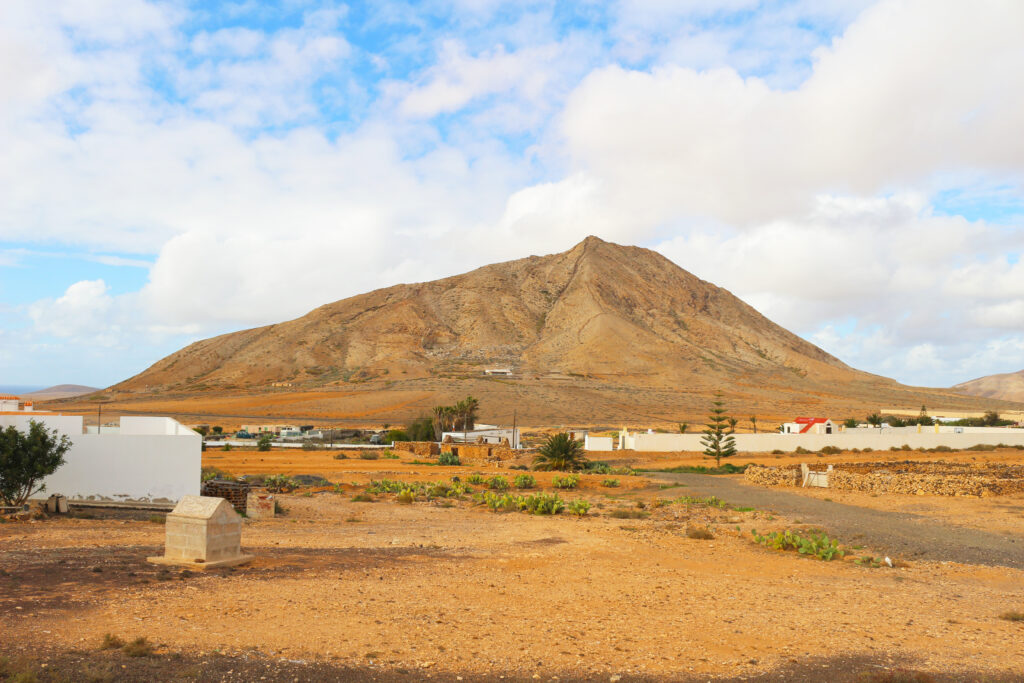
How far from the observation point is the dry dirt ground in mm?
6887

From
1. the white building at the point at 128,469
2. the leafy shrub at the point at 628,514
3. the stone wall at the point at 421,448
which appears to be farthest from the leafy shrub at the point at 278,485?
the stone wall at the point at 421,448

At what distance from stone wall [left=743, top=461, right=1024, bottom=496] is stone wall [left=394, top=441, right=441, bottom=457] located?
1783cm

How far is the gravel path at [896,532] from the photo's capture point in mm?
13641

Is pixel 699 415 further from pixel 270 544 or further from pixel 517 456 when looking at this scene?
pixel 270 544

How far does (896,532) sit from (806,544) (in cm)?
385

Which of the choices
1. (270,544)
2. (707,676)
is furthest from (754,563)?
(270,544)

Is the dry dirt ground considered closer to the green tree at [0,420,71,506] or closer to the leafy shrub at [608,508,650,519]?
the green tree at [0,420,71,506]

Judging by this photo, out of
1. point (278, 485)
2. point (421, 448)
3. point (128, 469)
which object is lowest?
point (421, 448)

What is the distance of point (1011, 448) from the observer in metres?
41.0

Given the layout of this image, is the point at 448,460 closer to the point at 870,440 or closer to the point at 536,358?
the point at 870,440

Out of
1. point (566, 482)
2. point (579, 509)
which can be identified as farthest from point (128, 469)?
point (566, 482)

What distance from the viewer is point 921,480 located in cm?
2372

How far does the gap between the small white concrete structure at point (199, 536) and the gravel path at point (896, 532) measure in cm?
1163

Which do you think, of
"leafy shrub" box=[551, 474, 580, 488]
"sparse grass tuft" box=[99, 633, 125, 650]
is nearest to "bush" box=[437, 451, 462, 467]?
"leafy shrub" box=[551, 474, 580, 488]
